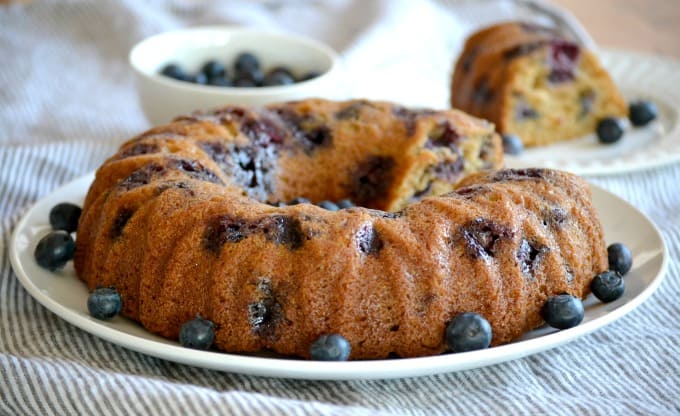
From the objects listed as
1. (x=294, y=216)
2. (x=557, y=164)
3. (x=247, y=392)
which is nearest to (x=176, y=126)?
(x=294, y=216)

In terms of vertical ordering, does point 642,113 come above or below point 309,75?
below

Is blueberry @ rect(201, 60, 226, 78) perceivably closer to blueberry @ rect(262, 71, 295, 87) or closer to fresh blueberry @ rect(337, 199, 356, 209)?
blueberry @ rect(262, 71, 295, 87)

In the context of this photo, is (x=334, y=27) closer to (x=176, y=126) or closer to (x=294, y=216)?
(x=176, y=126)

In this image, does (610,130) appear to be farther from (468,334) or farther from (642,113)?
(468,334)

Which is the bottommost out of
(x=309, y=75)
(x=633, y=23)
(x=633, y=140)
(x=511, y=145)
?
(x=633, y=23)

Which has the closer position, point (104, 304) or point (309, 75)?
point (104, 304)

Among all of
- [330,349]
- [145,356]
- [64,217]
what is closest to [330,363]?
[330,349]
